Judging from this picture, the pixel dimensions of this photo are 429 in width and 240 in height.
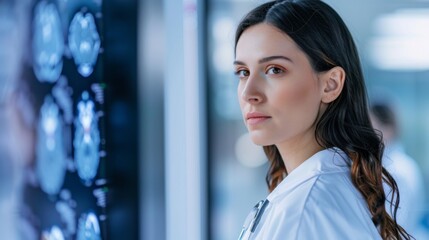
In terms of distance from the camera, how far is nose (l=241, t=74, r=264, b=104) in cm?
Result: 118

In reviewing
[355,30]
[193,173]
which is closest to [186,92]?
[193,173]

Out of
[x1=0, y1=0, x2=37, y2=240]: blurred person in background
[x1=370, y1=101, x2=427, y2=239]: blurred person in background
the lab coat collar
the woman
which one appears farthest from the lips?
[x1=370, y1=101, x2=427, y2=239]: blurred person in background

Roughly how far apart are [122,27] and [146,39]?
4.4 inches

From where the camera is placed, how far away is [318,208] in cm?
106

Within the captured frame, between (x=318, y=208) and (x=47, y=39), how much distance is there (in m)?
1.08

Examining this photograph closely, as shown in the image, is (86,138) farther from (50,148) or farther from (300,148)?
(300,148)

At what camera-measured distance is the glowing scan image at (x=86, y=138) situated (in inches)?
72.2

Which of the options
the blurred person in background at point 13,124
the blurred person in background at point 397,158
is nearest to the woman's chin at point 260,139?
the blurred person in background at point 13,124

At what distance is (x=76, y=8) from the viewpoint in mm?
1817

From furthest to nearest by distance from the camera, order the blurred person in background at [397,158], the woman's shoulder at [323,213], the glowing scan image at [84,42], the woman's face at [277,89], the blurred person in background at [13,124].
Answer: the blurred person in background at [397,158], the glowing scan image at [84,42], the blurred person in background at [13,124], the woman's face at [277,89], the woman's shoulder at [323,213]

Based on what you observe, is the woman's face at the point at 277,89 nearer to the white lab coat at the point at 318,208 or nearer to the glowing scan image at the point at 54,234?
the white lab coat at the point at 318,208

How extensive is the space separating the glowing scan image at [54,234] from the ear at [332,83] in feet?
3.35

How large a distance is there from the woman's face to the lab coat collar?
6 centimetres

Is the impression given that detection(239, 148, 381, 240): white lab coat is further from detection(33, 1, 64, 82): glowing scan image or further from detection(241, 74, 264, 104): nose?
detection(33, 1, 64, 82): glowing scan image
